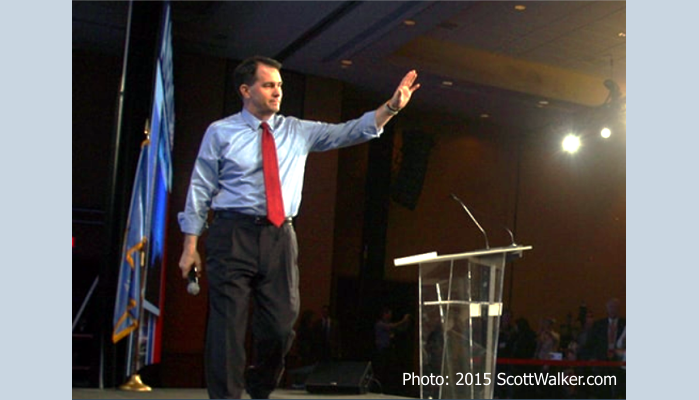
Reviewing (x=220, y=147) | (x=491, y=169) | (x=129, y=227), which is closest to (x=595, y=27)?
(x=491, y=169)

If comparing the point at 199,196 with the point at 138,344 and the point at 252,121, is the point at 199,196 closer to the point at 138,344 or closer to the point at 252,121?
the point at 252,121

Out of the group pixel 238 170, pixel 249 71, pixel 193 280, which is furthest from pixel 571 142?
pixel 193 280

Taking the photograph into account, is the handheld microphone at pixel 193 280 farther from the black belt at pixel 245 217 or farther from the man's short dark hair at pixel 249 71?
the man's short dark hair at pixel 249 71


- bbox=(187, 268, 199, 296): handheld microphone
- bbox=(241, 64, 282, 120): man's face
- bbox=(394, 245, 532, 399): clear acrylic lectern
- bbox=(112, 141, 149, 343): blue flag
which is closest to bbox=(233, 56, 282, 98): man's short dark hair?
bbox=(241, 64, 282, 120): man's face

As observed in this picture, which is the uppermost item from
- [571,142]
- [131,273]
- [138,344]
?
[571,142]

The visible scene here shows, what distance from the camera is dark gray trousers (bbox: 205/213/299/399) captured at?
290 cm

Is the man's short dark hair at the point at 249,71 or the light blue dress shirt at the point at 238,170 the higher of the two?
the man's short dark hair at the point at 249,71

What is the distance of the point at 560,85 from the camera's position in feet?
33.7

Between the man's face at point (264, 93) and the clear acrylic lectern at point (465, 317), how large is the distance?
1773 mm

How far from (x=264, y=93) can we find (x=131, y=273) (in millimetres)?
2868

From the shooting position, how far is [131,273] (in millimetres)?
5633

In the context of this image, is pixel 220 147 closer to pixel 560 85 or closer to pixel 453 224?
pixel 560 85

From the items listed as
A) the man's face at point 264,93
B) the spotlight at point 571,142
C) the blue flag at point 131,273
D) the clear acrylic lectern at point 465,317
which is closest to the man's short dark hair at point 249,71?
the man's face at point 264,93

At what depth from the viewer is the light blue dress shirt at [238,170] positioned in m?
2.99
